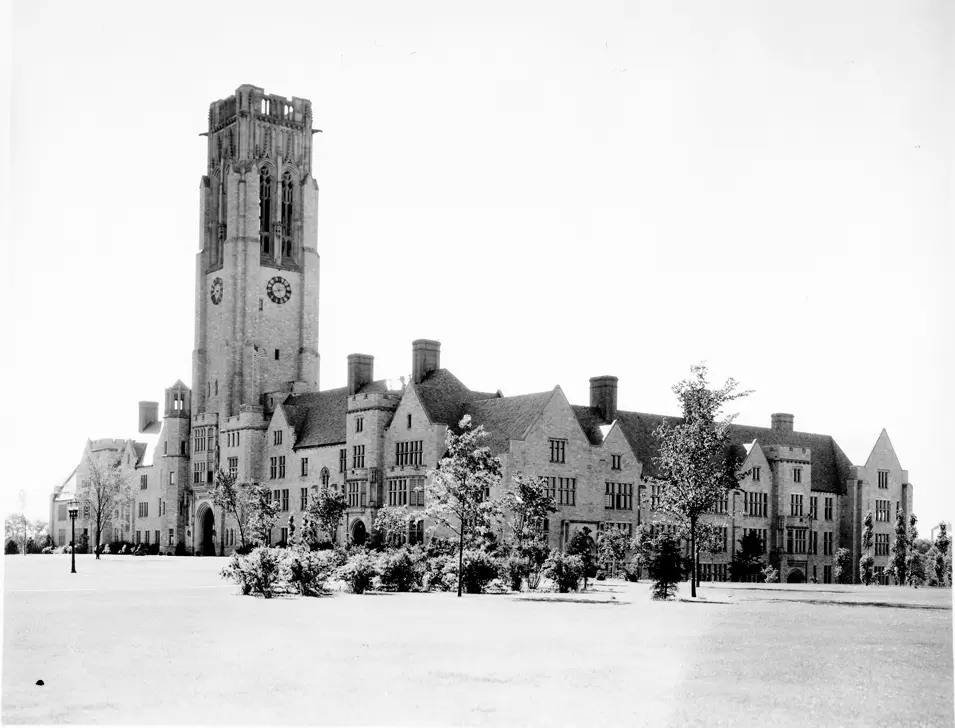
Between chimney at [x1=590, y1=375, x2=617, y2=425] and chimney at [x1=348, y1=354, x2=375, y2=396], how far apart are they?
15.6 metres

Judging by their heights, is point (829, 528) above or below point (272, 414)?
below

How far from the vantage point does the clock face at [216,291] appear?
109 m

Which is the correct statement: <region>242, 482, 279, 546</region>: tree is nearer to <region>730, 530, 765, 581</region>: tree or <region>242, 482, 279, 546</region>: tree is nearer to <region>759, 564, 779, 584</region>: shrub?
<region>730, 530, 765, 581</region>: tree

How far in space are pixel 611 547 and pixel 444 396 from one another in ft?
52.4

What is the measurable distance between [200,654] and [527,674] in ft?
22.5

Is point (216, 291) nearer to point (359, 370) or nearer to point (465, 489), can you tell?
point (359, 370)

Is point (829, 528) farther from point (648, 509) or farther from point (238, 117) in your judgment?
point (238, 117)

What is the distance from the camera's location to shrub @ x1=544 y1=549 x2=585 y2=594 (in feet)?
158

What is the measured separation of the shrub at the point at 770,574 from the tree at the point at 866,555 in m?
5.94

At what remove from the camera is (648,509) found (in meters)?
79.4

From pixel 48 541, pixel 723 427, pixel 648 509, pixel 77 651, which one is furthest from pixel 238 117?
pixel 77 651

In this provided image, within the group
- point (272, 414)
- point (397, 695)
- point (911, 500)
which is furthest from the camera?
point (272, 414)

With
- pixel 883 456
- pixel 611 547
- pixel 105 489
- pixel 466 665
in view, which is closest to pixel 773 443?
pixel 883 456

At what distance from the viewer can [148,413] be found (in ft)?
451
